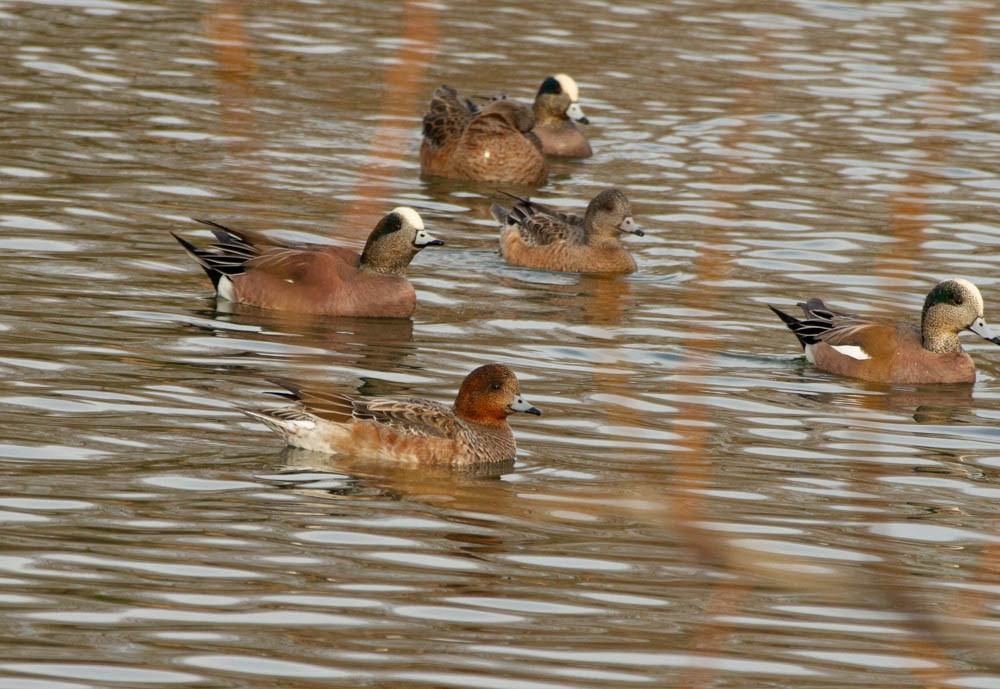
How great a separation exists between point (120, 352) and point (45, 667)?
548 cm

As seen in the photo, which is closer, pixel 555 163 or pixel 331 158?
pixel 331 158

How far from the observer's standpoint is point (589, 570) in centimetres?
741

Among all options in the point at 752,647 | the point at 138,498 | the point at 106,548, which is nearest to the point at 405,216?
the point at 138,498

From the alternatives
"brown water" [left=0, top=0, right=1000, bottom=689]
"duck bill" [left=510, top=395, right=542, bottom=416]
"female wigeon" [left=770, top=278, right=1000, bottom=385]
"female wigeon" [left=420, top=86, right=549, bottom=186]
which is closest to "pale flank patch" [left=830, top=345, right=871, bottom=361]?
"female wigeon" [left=770, top=278, right=1000, bottom=385]

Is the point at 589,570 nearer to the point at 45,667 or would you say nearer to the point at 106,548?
the point at 106,548

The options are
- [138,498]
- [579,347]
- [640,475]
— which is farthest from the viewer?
[579,347]

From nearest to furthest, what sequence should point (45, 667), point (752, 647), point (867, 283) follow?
point (45, 667) → point (752, 647) → point (867, 283)

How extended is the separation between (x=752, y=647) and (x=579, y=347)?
230 inches

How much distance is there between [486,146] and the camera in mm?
18734

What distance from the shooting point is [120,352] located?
1099cm

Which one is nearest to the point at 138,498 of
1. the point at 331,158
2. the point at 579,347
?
the point at 579,347

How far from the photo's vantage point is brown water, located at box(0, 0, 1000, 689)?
5949mm

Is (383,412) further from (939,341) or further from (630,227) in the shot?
(630,227)

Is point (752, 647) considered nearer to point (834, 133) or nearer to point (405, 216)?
point (405, 216)
